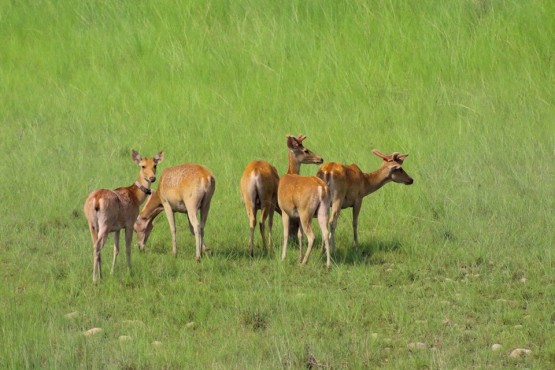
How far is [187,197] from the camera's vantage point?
13.9 meters

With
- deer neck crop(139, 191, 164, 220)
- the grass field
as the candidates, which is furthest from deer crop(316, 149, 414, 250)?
deer neck crop(139, 191, 164, 220)

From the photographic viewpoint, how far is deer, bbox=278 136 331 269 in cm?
1353

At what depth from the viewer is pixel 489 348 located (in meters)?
10.9

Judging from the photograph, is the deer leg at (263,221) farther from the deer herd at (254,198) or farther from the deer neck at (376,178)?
the deer neck at (376,178)

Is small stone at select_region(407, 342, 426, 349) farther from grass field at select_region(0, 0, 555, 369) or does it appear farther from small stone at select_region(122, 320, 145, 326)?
small stone at select_region(122, 320, 145, 326)

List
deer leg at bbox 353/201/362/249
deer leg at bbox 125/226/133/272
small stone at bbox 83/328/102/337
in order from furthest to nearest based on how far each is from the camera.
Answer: deer leg at bbox 353/201/362/249 < deer leg at bbox 125/226/133/272 < small stone at bbox 83/328/102/337

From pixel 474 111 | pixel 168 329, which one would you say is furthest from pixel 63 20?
pixel 168 329

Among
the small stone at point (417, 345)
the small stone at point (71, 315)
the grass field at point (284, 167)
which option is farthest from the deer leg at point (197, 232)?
the small stone at point (417, 345)

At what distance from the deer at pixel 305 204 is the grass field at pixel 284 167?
31cm

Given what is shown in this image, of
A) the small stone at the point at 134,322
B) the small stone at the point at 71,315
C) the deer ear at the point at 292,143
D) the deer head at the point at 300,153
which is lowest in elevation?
the small stone at the point at 134,322

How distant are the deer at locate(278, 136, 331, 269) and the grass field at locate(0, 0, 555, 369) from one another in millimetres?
307

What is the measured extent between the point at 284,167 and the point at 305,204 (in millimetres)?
3915

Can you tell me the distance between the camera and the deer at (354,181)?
47.1 feet

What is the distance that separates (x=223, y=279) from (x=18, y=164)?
5388 mm
